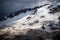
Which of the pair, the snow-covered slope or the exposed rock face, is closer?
the exposed rock face

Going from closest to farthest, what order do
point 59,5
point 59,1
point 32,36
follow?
point 32,36 < point 59,5 < point 59,1

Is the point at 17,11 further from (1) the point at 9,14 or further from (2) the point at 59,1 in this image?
(2) the point at 59,1

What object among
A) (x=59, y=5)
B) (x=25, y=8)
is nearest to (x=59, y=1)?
(x=59, y=5)

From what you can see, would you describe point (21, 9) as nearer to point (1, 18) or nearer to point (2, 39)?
point (1, 18)

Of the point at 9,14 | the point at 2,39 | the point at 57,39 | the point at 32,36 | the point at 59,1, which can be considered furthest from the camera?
the point at 9,14

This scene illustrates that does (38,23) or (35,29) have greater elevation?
(38,23)

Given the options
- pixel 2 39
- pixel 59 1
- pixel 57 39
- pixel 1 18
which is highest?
pixel 59 1

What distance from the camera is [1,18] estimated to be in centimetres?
8138

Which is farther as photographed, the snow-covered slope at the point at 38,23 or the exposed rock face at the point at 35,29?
the snow-covered slope at the point at 38,23

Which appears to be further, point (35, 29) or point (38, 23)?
point (38, 23)

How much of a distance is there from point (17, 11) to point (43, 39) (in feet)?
220

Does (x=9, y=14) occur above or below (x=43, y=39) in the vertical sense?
above

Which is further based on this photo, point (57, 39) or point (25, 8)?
point (25, 8)

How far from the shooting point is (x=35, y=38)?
30.0 meters
